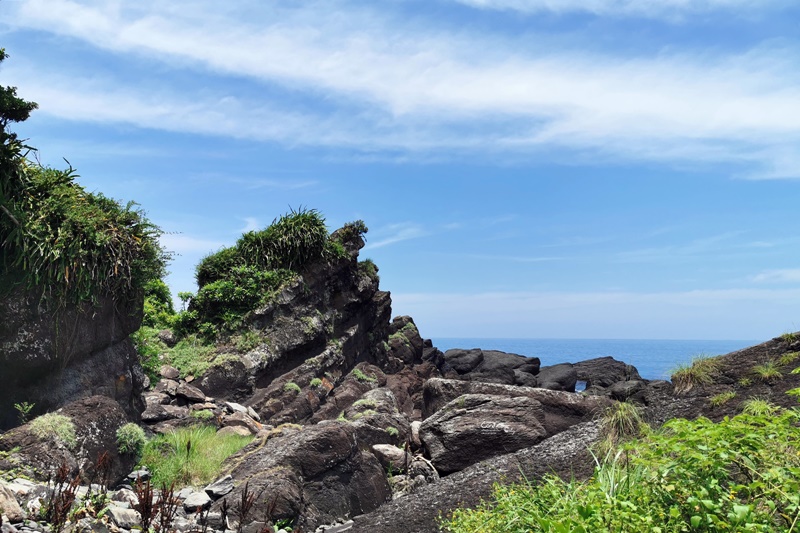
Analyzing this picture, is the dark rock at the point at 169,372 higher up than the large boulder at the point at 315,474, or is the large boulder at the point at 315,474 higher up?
the dark rock at the point at 169,372

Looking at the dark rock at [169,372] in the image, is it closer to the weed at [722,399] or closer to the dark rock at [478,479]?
the dark rock at [478,479]

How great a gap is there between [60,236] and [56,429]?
12.5ft

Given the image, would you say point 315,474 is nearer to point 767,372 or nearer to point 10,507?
point 10,507

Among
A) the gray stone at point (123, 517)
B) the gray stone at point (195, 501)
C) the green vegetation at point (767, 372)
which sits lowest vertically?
the gray stone at point (195, 501)

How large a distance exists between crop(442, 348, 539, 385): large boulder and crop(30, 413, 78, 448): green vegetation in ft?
86.9

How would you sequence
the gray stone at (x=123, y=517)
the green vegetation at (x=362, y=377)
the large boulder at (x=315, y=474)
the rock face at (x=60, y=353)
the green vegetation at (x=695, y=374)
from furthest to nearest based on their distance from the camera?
the green vegetation at (x=362, y=377), the green vegetation at (x=695, y=374), the rock face at (x=60, y=353), the large boulder at (x=315, y=474), the gray stone at (x=123, y=517)

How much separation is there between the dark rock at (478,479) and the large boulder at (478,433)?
0.41 metres

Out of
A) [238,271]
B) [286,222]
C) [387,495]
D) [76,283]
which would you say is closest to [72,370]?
[76,283]

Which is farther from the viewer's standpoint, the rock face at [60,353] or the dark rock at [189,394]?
the dark rock at [189,394]

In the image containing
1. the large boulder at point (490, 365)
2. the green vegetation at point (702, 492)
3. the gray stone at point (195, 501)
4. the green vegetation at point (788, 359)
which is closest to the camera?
the green vegetation at point (702, 492)

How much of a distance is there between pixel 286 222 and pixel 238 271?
8.40 feet

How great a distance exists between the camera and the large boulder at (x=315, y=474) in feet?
28.9

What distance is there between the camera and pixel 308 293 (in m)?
21.1

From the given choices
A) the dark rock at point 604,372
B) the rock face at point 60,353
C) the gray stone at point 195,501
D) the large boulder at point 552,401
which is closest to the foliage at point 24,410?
the rock face at point 60,353
